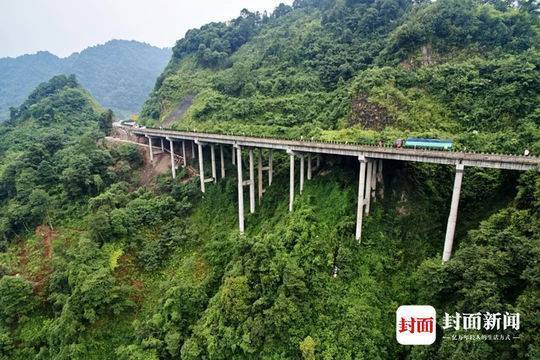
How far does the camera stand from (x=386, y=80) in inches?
1925

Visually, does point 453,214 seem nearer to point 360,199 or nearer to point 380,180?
point 360,199

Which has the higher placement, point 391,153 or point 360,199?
point 391,153

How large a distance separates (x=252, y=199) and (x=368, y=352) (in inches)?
872

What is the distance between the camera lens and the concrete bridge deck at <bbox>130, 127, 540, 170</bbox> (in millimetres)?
26016

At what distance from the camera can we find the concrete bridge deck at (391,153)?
2602cm

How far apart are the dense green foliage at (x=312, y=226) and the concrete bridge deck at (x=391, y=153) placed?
4.78 ft

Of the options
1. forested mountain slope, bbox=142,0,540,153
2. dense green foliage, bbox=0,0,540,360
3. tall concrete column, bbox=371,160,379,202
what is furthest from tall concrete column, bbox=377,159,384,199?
forested mountain slope, bbox=142,0,540,153

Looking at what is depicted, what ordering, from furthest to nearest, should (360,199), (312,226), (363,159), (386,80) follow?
(386,80), (312,226), (363,159), (360,199)

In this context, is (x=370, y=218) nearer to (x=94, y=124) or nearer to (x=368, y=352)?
(x=368, y=352)

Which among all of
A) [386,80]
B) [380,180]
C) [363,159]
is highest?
[386,80]

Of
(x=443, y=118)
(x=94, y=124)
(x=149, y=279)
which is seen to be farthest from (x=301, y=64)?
(x=94, y=124)

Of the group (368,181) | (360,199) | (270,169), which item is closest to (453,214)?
(360,199)

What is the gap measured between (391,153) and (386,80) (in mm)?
22741

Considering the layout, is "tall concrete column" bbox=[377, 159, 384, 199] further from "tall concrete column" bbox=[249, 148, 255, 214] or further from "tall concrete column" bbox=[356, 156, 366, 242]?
"tall concrete column" bbox=[249, 148, 255, 214]
